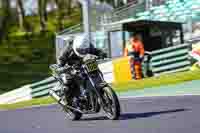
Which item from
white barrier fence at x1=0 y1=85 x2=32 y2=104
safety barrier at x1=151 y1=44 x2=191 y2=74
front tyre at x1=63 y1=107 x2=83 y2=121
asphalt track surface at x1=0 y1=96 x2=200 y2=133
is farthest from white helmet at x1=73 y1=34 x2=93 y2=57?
white barrier fence at x1=0 y1=85 x2=32 y2=104

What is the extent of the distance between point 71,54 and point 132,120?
1.72m

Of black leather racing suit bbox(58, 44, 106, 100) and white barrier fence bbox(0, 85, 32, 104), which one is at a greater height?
black leather racing suit bbox(58, 44, 106, 100)

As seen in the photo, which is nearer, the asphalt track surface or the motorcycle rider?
the asphalt track surface

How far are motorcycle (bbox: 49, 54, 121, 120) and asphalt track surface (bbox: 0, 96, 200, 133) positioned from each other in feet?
0.80

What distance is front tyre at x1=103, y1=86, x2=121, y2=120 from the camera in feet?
35.0

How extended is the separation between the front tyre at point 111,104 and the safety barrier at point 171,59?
11.8 meters

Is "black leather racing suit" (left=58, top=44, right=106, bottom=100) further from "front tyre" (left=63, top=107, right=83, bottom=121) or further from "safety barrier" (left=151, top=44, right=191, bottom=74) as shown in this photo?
"safety barrier" (left=151, top=44, right=191, bottom=74)

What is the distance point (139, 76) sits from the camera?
22.3 metres

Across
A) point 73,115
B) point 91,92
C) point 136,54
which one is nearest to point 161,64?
point 136,54

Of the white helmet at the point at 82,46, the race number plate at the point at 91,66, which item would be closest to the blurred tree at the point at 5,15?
the white helmet at the point at 82,46

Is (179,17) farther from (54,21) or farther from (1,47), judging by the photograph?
(54,21)

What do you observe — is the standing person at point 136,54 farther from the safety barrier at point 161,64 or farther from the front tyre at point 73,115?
the front tyre at point 73,115

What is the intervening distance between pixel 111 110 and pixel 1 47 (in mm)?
39393

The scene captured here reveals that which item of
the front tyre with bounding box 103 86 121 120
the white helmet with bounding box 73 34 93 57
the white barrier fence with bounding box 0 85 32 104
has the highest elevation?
the white helmet with bounding box 73 34 93 57
